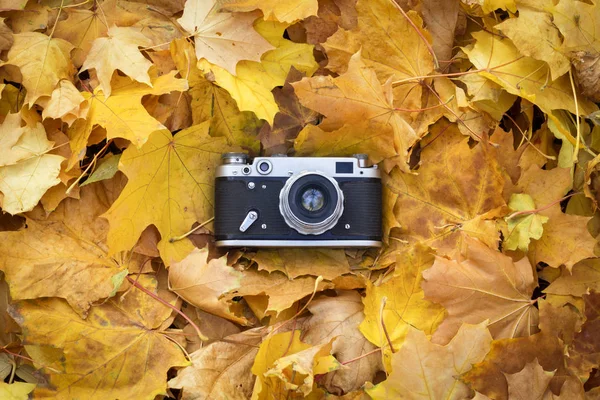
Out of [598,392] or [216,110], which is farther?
[216,110]

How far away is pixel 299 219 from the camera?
1229 mm

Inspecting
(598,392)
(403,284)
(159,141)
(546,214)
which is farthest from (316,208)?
(598,392)

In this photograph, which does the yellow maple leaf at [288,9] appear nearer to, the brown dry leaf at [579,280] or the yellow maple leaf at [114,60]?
the yellow maple leaf at [114,60]

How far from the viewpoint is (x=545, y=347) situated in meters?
1.17

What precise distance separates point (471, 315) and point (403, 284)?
131 mm

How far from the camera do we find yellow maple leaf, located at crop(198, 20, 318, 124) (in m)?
1.24

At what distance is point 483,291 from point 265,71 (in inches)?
22.6

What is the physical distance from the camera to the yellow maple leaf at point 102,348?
1192 millimetres

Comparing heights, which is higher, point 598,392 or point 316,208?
point 316,208

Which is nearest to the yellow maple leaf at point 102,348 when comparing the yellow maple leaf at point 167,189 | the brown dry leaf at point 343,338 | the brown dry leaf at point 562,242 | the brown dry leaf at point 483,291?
the yellow maple leaf at point 167,189

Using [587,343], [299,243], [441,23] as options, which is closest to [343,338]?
[299,243]

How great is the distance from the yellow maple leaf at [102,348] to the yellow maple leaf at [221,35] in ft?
1.58

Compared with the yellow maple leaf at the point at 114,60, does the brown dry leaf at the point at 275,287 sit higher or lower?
lower

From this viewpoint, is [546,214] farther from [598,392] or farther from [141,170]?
[141,170]
